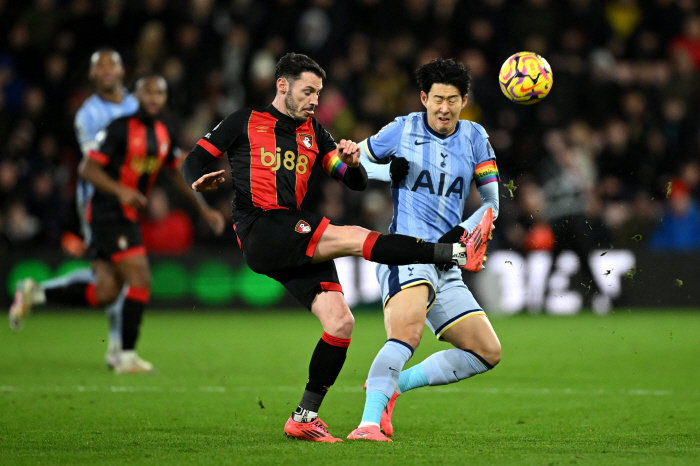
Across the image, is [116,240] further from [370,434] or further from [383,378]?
[370,434]

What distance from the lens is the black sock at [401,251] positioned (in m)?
4.83

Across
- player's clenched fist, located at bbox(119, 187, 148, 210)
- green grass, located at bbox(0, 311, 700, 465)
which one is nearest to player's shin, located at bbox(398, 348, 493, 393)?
green grass, located at bbox(0, 311, 700, 465)

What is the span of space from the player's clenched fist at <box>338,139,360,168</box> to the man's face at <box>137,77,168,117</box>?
364 cm

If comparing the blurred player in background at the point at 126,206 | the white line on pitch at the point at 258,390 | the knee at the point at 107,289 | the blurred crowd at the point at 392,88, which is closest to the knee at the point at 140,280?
the blurred player in background at the point at 126,206

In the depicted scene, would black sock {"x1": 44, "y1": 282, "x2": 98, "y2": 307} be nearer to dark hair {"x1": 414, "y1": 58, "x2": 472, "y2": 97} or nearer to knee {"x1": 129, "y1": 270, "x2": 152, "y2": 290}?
knee {"x1": 129, "y1": 270, "x2": 152, "y2": 290}

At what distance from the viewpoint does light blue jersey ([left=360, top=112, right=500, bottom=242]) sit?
550 centimetres

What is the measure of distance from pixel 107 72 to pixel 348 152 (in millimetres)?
4544

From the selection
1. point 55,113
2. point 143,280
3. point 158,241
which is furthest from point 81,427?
point 55,113

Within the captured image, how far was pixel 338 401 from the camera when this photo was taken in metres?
6.75

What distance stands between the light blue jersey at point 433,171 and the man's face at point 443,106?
7 centimetres

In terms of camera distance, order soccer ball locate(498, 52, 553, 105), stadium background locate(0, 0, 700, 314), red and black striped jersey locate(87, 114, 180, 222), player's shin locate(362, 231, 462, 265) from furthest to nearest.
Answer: stadium background locate(0, 0, 700, 314)
red and black striped jersey locate(87, 114, 180, 222)
soccer ball locate(498, 52, 553, 105)
player's shin locate(362, 231, 462, 265)

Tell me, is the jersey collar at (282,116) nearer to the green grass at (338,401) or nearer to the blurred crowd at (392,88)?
the green grass at (338,401)

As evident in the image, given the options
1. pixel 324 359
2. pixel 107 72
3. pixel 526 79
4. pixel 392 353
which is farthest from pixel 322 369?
pixel 107 72

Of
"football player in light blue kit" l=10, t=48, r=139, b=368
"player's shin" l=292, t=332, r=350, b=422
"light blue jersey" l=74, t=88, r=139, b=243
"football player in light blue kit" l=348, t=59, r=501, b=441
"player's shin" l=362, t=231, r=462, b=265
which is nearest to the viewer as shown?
"player's shin" l=362, t=231, r=462, b=265
